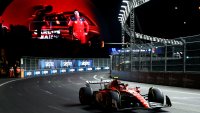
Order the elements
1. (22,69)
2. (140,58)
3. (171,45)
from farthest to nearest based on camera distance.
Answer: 1. (22,69)
2. (140,58)
3. (171,45)

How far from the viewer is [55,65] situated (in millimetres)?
63344

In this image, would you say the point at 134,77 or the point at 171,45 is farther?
the point at 134,77

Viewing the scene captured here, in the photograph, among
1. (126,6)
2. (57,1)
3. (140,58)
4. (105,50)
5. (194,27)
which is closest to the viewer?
(140,58)

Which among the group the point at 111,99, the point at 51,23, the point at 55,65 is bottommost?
the point at 111,99

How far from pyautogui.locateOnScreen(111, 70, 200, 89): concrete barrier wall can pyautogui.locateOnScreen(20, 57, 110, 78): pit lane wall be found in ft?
69.9

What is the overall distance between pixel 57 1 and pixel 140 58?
176 ft

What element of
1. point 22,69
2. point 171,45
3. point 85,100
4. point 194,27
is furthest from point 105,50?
point 85,100

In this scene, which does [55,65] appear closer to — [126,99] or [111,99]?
[126,99]

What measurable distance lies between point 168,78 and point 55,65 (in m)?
39.9

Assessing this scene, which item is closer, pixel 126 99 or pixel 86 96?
pixel 126 99

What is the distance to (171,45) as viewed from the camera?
82.4 feet

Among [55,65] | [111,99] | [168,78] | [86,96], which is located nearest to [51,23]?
[55,65]

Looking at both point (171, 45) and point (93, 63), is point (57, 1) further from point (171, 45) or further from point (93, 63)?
point (171, 45)

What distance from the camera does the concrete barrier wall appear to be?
2208 centimetres
